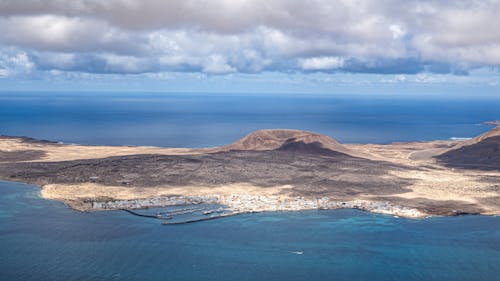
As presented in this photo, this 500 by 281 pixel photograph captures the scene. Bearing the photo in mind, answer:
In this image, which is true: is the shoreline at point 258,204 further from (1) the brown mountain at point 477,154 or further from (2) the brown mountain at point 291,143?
(2) the brown mountain at point 291,143

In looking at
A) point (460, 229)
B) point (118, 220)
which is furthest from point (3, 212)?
point (460, 229)

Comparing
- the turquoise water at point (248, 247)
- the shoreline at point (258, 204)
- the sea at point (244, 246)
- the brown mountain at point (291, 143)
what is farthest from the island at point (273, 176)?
the turquoise water at point (248, 247)

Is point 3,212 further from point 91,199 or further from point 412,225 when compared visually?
point 412,225

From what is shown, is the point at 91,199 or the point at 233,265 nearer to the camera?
the point at 233,265

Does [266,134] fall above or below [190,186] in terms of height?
above

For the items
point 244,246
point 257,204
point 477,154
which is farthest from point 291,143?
point 244,246

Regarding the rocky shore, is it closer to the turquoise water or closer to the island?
the island

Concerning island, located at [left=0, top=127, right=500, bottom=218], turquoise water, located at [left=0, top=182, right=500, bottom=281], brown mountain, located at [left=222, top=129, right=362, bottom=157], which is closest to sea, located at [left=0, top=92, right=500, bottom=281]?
turquoise water, located at [left=0, top=182, right=500, bottom=281]
